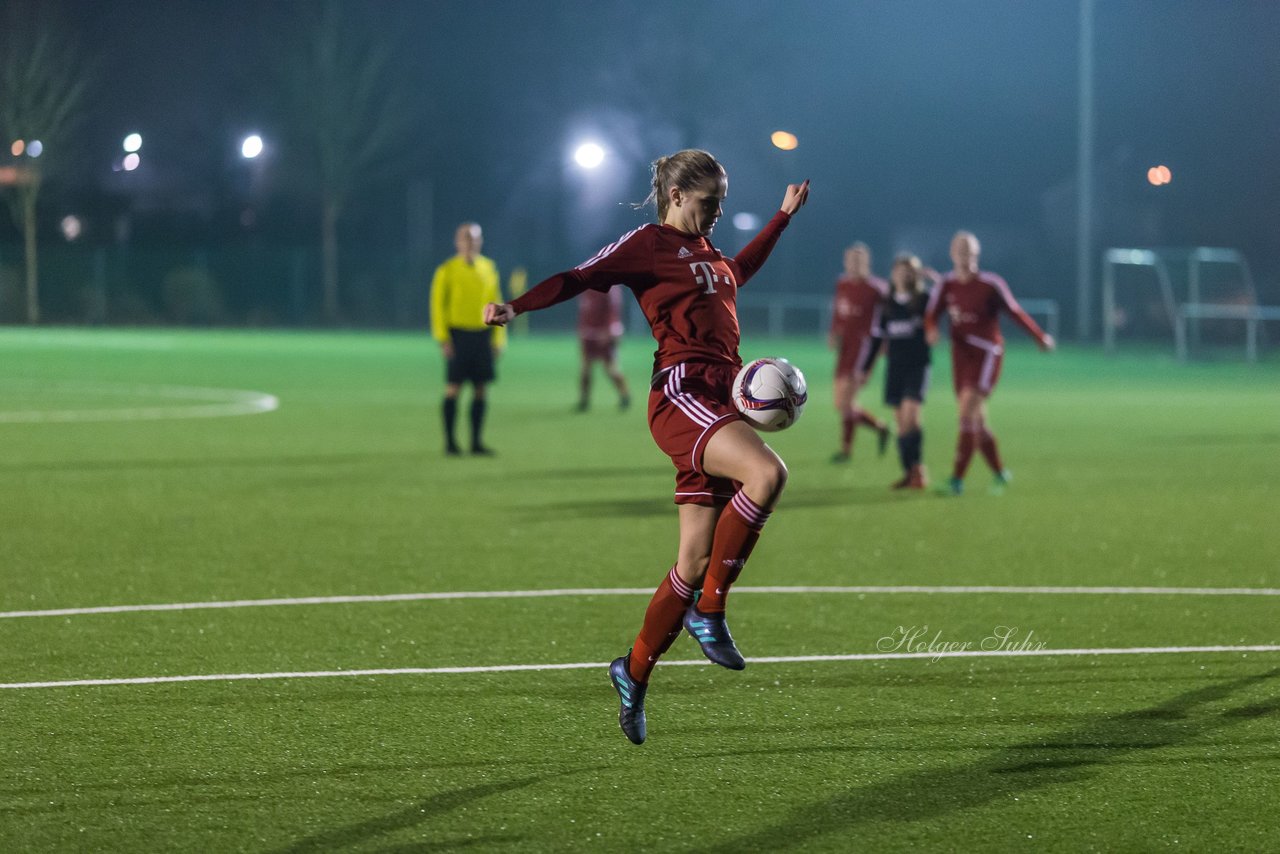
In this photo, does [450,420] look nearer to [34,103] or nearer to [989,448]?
[989,448]

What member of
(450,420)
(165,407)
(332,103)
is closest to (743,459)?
(450,420)

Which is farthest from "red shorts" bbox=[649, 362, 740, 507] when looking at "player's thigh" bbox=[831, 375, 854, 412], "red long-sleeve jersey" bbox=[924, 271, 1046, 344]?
"player's thigh" bbox=[831, 375, 854, 412]

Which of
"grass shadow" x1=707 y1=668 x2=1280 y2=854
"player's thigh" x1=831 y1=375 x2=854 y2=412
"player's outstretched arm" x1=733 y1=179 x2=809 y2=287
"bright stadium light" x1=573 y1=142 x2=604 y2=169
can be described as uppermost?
"bright stadium light" x1=573 y1=142 x2=604 y2=169

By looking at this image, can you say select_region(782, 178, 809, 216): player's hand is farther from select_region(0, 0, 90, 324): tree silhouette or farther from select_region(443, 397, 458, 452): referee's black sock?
select_region(0, 0, 90, 324): tree silhouette

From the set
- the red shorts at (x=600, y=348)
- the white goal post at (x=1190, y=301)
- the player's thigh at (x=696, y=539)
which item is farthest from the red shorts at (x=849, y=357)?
the white goal post at (x=1190, y=301)

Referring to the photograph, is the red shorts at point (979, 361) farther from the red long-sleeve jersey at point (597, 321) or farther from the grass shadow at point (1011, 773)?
the red long-sleeve jersey at point (597, 321)

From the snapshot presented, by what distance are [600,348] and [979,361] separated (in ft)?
31.2

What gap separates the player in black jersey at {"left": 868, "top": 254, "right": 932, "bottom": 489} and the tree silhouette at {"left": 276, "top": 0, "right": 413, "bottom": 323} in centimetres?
4995

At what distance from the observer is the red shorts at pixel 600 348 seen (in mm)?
22719

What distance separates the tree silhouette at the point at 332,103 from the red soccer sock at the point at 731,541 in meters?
58.3

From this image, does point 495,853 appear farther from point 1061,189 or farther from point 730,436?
point 1061,189

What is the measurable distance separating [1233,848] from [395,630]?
426 cm

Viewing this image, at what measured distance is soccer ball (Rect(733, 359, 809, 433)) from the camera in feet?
19.2

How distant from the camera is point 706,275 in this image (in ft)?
19.7
